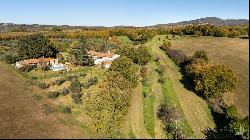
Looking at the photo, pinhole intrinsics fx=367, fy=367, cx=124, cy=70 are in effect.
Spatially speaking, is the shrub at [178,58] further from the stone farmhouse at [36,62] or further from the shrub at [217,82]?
the stone farmhouse at [36,62]

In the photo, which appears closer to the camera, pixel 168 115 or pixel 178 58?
pixel 168 115

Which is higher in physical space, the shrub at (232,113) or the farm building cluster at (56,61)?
the shrub at (232,113)

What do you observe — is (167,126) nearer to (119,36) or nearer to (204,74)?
(204,74)

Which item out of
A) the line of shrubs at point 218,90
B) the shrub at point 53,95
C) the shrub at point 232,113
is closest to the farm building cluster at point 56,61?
the shrub at point 53,95

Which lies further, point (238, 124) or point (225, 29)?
point (225, 29)

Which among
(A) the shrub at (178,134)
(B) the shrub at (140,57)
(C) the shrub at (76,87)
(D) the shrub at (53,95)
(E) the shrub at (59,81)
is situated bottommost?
(E) the shrub at (59,81)

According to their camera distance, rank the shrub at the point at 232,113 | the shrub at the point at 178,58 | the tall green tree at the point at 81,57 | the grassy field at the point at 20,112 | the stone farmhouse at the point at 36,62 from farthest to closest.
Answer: the stone farmhouse at the point at 36,62 < the tall green tree at the point at 81,57 < the shrub at the point at 178,58 < the shrub at the point at 232,113 < the grassy field at the point at 20,112

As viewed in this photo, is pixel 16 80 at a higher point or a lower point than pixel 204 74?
lower

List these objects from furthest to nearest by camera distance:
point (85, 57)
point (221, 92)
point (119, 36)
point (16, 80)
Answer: point (119, 36) < point (85, 57) < point (16, 80) < point (221, 92)

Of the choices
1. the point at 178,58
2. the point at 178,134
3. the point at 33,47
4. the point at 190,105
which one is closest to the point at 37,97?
the point at 190,105

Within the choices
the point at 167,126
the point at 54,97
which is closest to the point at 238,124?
the point at 167,126

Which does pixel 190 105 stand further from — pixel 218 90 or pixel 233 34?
pixel 233 34
